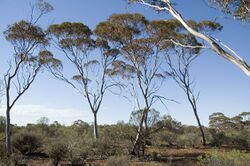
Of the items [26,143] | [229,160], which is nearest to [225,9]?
[229,160]

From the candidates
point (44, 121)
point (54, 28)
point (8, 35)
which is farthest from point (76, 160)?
point (44, 121)

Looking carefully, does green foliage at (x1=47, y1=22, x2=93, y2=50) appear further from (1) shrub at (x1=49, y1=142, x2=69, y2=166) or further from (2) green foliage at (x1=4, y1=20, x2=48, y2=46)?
(1) shrub at (x1=49, y1=142, x2=69, y2=166)

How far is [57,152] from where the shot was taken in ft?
44.9

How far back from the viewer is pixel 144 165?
44.9 ft

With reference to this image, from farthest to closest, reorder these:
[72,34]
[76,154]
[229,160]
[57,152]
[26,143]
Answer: [72,34], [26,143], [76,154], [57,152], [229,160]

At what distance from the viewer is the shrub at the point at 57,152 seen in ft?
44.7

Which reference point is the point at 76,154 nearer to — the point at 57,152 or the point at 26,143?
the point at 57,152

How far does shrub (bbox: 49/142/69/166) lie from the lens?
44.7 feet

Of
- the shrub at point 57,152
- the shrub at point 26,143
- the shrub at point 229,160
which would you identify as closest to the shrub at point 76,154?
the shrub at point 57,152

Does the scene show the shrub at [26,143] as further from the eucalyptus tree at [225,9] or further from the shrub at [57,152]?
the eucalyptus tree at [225,9]

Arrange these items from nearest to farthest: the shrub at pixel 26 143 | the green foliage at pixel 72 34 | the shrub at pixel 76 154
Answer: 1. the shrub at pixel 76 154
2. the shrub at pixel 26 143
3. the green foliage at pixel 72 34

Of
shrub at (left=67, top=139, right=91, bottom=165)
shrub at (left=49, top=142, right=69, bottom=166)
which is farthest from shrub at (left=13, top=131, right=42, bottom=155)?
shrub at (left=49, top=142, right=69, bottom=166)

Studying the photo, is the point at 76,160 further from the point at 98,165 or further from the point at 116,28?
the point at 116,28

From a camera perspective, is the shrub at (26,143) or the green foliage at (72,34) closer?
the shrub at (26,143)
